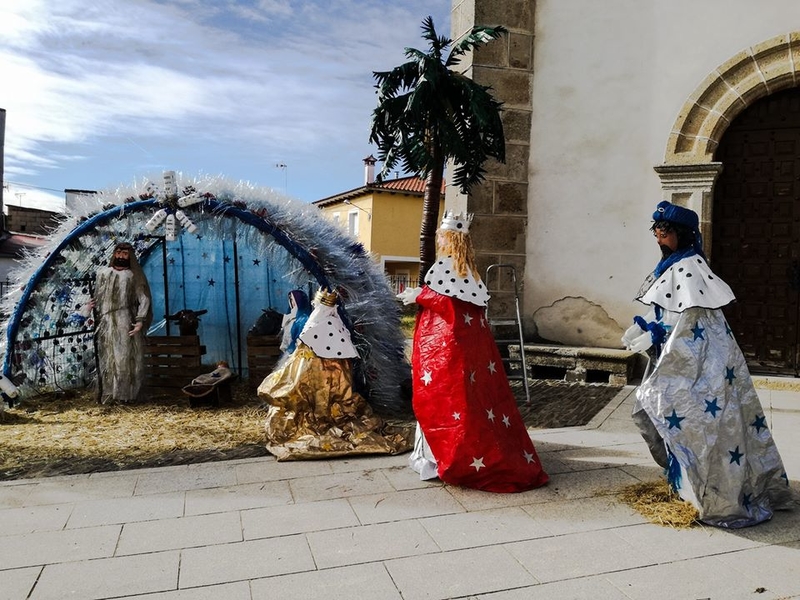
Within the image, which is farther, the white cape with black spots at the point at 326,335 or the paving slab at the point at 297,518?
the white cape with black spots at the point at 326,335

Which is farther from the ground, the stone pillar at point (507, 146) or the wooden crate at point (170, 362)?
the stone pillar at point (507, 146)

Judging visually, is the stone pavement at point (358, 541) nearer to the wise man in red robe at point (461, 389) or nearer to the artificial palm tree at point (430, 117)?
the wise man in red robe at point (461, 389)

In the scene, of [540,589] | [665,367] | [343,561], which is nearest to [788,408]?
[665,367]

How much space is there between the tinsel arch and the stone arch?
3710 mm

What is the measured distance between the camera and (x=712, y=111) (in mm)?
7617

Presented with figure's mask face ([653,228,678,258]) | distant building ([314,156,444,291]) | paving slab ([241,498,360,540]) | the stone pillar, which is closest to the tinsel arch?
the stone pillar

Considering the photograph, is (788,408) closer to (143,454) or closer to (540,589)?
(540,589)

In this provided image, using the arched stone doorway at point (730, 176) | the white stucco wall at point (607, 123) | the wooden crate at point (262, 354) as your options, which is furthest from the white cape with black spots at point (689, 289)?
the white stucco wall at point (607, 123)

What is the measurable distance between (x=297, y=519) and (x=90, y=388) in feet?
16.8

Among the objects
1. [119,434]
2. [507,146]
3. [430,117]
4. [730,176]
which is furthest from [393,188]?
[119,434]

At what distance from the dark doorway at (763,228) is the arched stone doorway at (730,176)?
12 mm

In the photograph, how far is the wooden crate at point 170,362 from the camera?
7238 millimetres

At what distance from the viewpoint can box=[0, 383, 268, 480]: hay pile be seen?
15.5 ft

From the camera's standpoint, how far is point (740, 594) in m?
2.71
